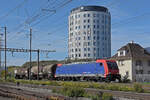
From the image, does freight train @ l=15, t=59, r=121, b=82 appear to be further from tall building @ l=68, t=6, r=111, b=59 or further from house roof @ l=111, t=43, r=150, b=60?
tall building @ l=68, t=6, r=111, b=59

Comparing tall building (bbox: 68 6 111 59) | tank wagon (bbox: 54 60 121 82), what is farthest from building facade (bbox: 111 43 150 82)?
tall building (bbox: 68 6 111 59)

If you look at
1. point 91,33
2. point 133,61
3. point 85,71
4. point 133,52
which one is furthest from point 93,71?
point 91,33

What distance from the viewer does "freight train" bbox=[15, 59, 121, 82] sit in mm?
39906

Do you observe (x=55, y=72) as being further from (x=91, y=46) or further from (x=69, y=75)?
(x=91, y=46)

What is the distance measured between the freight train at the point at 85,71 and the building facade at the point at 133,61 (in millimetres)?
11477

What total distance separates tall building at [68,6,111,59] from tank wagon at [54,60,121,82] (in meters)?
60.3

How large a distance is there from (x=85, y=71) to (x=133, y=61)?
43.5 ft

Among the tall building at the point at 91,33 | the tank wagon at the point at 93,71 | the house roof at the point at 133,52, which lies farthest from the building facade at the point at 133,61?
the tall building at the point at 91,33

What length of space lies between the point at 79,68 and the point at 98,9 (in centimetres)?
7197

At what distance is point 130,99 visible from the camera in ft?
66.1

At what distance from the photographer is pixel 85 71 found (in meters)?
44.0

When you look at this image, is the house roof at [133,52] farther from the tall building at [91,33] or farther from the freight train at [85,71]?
the tall building at [91,33]

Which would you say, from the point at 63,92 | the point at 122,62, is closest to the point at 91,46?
the point at 122,62

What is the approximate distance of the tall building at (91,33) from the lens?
11155 cm
